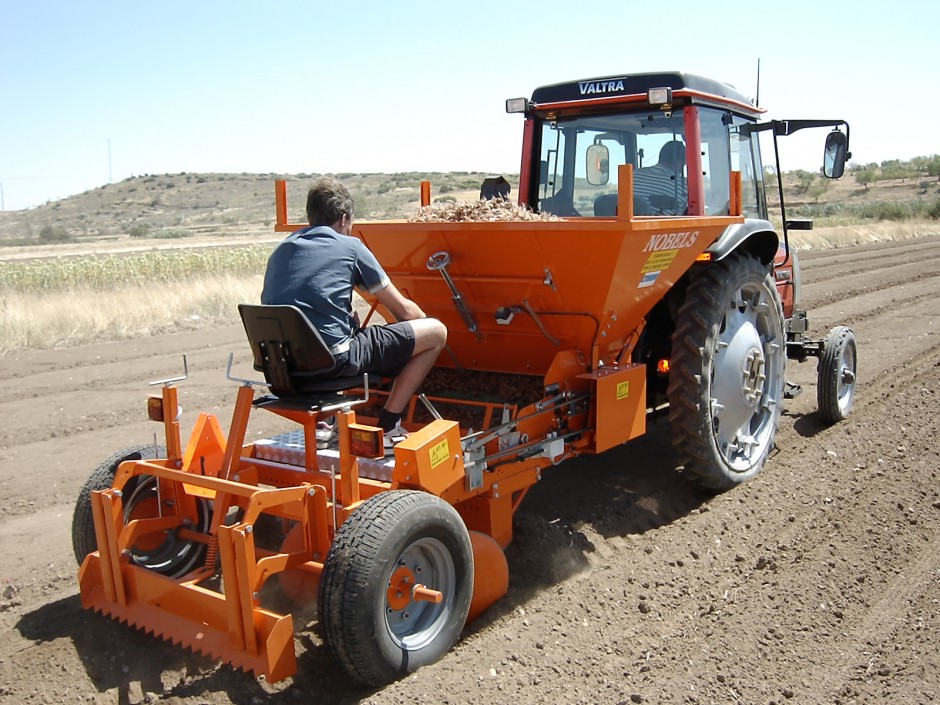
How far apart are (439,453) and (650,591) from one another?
141 centimetres

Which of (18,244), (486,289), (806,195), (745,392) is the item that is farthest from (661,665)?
(806,195)

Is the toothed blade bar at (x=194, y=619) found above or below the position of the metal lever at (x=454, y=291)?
below

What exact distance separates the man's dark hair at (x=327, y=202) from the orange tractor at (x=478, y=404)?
1.90 feet

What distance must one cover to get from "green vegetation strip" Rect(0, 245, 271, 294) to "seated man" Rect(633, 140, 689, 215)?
11.9 metres

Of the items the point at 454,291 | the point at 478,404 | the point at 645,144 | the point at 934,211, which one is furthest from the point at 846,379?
the point at 934,211

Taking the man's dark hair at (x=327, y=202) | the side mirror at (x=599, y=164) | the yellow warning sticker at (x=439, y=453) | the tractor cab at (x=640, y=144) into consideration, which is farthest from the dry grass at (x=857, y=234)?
the yellow warning sticker at (x=439, y=453)

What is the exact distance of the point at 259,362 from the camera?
4176 mm

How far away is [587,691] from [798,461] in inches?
130

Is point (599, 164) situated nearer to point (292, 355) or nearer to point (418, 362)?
point (418, 362)

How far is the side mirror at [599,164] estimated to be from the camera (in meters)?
6.05

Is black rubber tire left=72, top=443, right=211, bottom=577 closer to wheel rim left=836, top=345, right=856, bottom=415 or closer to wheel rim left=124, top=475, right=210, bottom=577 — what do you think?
wheel rim left=124, top=475, right=210, bottom=577

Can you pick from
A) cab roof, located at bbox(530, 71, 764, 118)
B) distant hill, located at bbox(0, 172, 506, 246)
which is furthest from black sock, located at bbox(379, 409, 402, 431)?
distant hill, located at bbox(0, 172, 506, 246)

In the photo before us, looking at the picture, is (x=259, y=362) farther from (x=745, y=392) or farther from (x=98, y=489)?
(x=745, y=392)

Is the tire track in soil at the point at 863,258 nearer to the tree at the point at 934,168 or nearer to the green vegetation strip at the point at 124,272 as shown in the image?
the green vegetation strip at the point at 124,272
